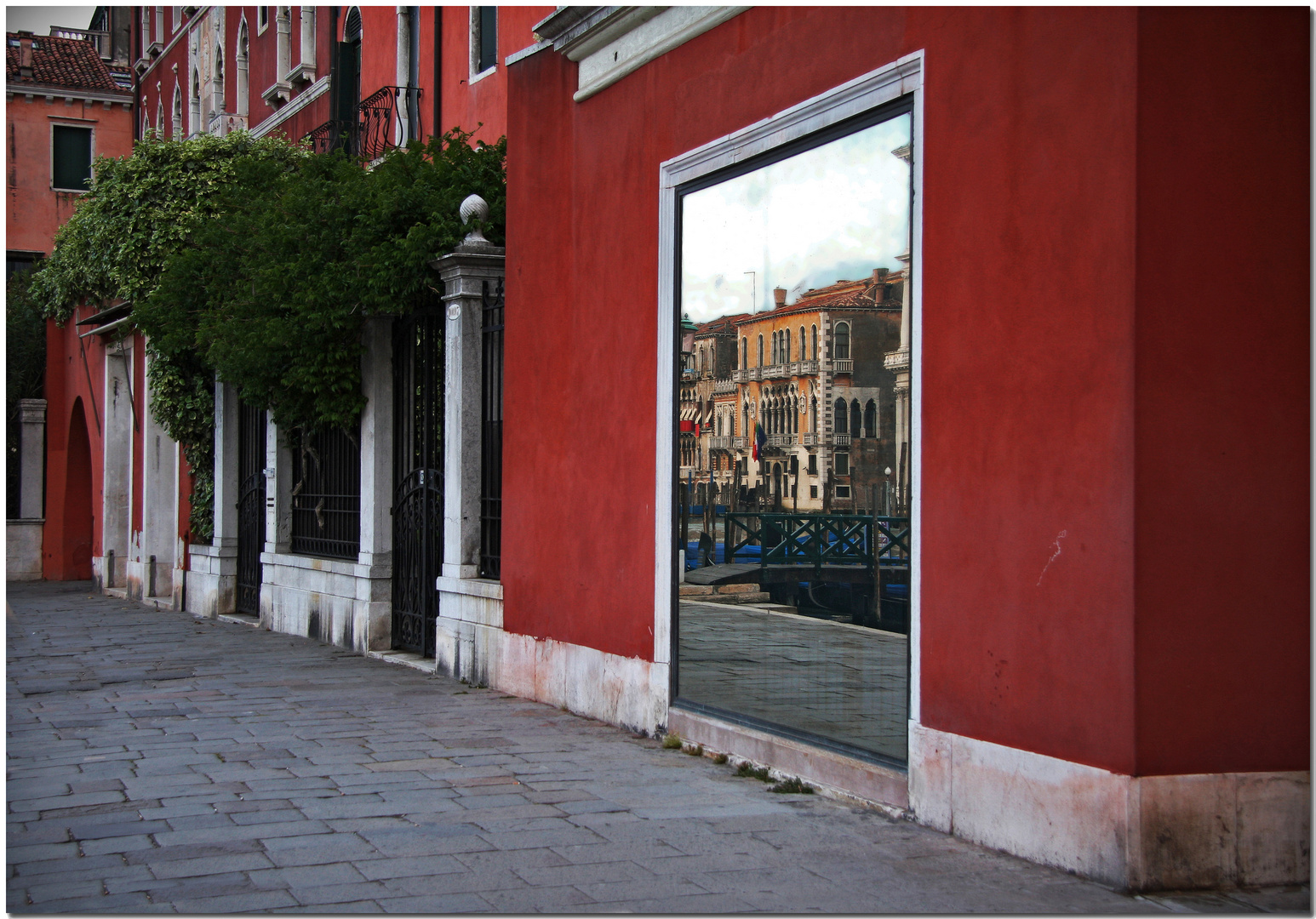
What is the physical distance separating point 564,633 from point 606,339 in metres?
1.93

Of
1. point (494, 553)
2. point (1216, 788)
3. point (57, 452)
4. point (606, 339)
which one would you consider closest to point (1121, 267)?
point (1216, 788)

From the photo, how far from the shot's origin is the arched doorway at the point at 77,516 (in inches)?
984

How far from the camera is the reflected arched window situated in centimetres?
614

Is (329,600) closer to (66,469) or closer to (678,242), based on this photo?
(678,242)

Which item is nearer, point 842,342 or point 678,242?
point 842,342

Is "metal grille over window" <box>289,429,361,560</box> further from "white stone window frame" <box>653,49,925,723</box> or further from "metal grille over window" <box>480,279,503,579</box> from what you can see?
"white stone window frame" <box>653,49,925,723</box>

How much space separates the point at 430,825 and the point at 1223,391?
3.43 metres

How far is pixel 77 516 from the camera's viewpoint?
2547cm

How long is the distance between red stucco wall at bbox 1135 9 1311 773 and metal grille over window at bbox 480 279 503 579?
621cm

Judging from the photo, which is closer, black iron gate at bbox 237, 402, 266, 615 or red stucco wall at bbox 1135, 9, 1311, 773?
red stucco wall at bbox 1135, 9, 1311, 773

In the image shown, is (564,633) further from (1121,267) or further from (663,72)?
(1121,267)

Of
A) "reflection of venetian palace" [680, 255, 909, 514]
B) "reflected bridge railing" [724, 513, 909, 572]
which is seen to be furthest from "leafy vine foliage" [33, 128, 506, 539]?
"reflected bridge railing" [724, 513, 909, 572]

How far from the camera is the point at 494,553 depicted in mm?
10000

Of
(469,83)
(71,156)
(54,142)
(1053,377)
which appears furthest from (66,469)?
(1053,377)
